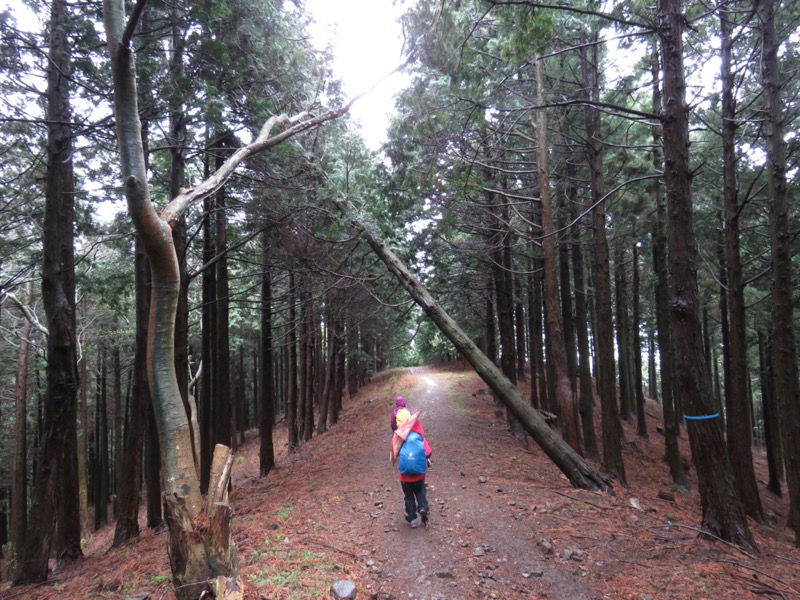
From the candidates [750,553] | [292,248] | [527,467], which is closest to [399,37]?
[292,248]

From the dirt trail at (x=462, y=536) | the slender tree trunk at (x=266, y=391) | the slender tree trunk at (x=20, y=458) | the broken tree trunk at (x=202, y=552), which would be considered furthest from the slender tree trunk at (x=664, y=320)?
the slender tree trunk at (x=20, y=458)

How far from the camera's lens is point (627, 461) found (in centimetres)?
1293

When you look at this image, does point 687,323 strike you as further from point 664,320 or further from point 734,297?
point 664,320

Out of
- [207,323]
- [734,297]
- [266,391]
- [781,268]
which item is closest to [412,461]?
[781,268]

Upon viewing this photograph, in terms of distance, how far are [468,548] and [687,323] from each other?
373cm

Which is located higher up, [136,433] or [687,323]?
[687,323]

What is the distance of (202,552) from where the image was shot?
11.4 feet

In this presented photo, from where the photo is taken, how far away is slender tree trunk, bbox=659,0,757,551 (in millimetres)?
4637

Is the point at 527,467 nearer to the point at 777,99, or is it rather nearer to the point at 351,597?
the point at 351,597

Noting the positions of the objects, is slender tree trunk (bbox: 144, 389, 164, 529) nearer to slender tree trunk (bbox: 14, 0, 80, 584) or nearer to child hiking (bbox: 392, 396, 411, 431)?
slender tree trunk (bbox: 14, 0, 80, 584)

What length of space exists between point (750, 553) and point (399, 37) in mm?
7322

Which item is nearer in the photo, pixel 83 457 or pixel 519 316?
pixel 83 457

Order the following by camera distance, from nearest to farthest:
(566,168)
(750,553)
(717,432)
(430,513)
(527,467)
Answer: (750,553) → (717,432) → (430,513) → (527,467) → (566,168)

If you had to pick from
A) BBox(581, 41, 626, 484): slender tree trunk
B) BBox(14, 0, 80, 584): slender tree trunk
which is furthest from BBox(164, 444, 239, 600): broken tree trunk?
BBox(581, 41, 626, 484): slender tree trunk
